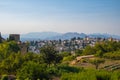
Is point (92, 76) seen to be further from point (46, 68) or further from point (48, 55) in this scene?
point (48, 55)

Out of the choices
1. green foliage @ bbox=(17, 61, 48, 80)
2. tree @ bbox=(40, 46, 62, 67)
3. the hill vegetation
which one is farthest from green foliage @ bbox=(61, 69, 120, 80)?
tree @ bbox=(40, 46, 62, 67)

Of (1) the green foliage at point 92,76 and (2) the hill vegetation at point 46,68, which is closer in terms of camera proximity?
(1) the green foliage at point 92,76

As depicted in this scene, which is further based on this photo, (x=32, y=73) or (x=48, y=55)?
(x=48, y=55)

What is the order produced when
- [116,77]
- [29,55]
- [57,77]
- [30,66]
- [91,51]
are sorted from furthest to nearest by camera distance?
[91,51]
[29,55]
[57,77]
[30,66]
[116,77]

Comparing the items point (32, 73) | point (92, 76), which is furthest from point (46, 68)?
point (92, 76)

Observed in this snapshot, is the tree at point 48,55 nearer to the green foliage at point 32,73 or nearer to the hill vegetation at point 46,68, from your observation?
the hill vegetation at point 46,68

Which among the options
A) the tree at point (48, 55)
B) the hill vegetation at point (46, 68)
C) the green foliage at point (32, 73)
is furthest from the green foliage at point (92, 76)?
the tree at point (48, 55)

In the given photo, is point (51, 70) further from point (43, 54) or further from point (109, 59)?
point (109, 59)

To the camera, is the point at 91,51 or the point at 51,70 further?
the point at 91,51

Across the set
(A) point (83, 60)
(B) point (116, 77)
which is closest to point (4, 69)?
(B) point (116, 77)

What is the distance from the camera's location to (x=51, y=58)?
41125mm

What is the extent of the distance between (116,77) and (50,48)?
1580 cm

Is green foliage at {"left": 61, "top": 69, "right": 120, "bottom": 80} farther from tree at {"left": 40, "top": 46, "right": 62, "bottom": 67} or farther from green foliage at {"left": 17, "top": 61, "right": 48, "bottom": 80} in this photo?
tree at {"left": 40, "top": 46, "right": 62, "bottom": 67}

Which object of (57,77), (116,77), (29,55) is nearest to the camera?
(116,77)
